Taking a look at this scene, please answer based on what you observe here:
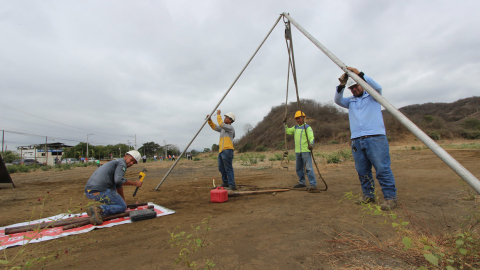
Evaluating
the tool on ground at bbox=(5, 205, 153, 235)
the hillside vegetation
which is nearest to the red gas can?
the tool on ground at bbox=(5, 205, 153, 235)

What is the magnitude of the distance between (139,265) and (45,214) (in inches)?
127

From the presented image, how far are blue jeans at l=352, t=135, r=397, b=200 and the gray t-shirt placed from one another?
3885 millimetres

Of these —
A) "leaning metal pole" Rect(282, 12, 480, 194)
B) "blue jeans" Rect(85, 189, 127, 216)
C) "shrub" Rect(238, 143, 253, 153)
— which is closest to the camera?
"leaning metal pole" Rect(282, 12, 480, 194)

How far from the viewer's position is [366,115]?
11.6 feet

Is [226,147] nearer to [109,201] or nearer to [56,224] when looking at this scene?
[109,201]

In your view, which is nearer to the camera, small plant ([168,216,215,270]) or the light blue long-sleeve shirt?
small plant ([168,216,215,270])

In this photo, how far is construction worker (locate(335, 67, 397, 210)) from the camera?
3.27 metres

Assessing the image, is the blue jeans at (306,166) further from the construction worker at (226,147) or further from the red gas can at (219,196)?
the red gas can at (219,196)

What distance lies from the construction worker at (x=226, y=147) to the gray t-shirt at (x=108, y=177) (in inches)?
92.6

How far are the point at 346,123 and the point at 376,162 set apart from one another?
3492 centimetres

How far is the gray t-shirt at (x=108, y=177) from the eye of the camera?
3634 millimetres

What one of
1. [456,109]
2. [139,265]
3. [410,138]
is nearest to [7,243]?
[139,265]

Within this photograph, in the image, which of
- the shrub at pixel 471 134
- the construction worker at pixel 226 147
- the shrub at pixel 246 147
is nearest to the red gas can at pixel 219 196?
the construction worker at pixel 226 147

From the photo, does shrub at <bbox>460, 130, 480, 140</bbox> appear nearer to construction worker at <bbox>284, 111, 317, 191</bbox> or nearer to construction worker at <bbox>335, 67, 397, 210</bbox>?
construction worker at <bbox>284, 111, 317, 191</bbox>
